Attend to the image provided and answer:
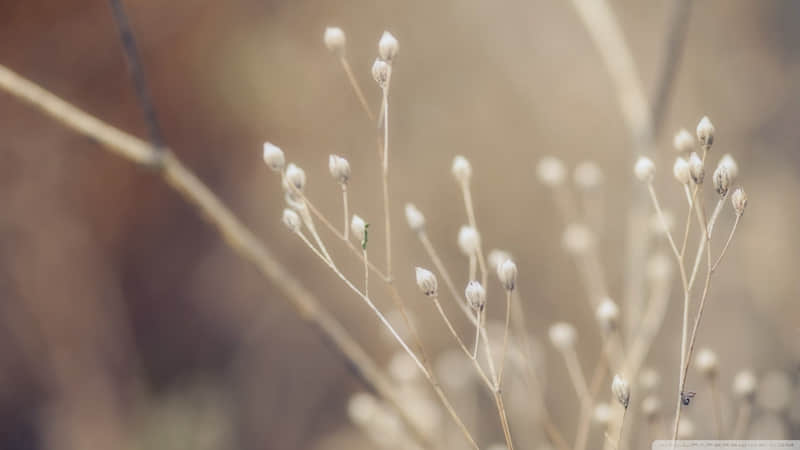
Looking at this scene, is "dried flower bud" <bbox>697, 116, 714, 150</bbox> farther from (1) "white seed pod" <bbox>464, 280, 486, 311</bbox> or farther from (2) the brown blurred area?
(2) the brown blurred area

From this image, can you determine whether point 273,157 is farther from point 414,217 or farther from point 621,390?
point 621,390

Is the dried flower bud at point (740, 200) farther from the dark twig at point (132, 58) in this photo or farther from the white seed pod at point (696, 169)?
the dark twig at point (132, 58)

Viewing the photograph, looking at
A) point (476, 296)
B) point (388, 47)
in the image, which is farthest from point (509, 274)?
point (388, 47)

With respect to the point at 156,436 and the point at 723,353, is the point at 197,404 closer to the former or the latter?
the point at 156,436

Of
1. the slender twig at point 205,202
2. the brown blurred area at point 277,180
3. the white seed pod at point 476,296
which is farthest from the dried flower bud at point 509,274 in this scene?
the brown blurred area at point 277,180

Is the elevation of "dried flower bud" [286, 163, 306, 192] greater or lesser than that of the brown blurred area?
lesser

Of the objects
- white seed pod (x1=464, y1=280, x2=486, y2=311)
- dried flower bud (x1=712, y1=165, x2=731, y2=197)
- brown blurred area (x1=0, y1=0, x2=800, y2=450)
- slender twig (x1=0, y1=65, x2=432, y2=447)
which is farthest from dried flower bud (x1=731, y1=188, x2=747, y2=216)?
brown blurred area (x1=0, y1=0, x2=800, y2=450)

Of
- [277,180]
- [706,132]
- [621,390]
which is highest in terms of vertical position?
[277,180]

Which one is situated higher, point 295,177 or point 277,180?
point 277,180
